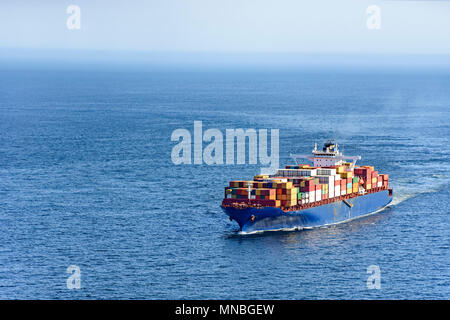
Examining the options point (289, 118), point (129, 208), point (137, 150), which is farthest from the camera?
point (289, 118)

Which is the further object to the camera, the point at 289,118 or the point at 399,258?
the point at 289,118

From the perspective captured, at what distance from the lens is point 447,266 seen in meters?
68.8

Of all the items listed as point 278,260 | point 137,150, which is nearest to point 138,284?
point 278,260

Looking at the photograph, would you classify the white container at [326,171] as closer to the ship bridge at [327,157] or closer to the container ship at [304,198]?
the container ship at [304,198]

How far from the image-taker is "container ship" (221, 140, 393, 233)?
263 ft

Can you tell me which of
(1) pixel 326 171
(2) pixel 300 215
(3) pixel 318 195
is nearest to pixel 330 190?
(3) pixel 318 195

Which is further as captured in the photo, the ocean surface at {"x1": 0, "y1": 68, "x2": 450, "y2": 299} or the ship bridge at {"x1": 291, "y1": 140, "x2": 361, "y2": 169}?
the ship bridge at {"x1": 291, "y1": 140, "x2": 361, "y2": 169}

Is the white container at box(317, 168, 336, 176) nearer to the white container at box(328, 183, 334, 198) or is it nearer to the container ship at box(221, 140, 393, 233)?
the container ship at box(221, 140, 393, 233)

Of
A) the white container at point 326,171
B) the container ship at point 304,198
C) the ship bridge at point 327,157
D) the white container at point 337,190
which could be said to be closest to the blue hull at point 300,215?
the container ship at point 304,198

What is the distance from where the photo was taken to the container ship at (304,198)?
3154 inches

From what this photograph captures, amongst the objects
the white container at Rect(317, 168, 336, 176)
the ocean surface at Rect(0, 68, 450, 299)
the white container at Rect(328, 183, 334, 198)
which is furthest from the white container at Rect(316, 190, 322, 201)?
the white container at Rect(317, 168, 336, 176)
